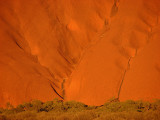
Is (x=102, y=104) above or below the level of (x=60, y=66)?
below

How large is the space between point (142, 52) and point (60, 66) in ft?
11.5

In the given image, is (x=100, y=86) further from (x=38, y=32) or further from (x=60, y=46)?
(x=38, y=32)

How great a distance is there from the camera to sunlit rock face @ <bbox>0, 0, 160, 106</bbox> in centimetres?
836

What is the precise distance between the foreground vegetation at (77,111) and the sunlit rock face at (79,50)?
1.92ft

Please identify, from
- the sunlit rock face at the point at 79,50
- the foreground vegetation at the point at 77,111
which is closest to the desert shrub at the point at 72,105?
the foreground vegetation at the point at 77,111

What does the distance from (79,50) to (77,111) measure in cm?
361

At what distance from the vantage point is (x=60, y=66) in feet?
31.3

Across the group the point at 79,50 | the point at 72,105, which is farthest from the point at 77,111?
the point at 79,50

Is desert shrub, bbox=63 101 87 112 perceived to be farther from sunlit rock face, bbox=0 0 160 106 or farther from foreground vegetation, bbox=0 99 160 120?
sunlit rock face, bbox=0 0 160 106

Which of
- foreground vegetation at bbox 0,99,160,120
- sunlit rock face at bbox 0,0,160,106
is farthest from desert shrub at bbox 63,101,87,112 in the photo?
sunlit rock face at bbox 0,0,160,106

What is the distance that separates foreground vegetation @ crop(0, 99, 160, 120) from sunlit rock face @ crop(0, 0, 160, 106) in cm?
59

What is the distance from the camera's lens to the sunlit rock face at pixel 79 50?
8359mm

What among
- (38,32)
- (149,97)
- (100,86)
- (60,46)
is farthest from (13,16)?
(149,97)

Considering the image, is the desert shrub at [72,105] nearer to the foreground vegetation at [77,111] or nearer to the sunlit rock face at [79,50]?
the foreground vegetation at [77,111]
